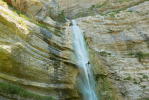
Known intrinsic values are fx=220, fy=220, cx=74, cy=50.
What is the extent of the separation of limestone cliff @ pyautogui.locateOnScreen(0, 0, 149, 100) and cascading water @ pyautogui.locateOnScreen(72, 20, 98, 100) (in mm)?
409

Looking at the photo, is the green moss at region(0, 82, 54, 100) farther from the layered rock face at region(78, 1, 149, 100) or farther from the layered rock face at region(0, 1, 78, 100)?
Result: the layered rock face at region(78, 1, 149, 100)

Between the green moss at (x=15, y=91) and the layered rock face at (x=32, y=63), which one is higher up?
the layered rock face at (x=32, y=63)

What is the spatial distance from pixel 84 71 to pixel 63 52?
153 cm

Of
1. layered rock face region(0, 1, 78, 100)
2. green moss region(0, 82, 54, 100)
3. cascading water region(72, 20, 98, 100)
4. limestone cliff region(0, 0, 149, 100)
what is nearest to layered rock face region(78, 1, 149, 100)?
limestone cliff region(0, 0, 149, 100)

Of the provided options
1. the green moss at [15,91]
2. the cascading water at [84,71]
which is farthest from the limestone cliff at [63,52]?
the cascading water at [84,71]

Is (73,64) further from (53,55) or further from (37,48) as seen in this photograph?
(37,48)

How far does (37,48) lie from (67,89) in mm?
2435

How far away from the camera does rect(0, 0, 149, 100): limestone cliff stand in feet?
30.6

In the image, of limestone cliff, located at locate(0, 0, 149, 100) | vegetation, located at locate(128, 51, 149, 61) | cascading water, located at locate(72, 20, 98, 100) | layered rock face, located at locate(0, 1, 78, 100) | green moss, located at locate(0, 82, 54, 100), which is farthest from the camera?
vegetation, located at locate(128, 51, 149, 61)

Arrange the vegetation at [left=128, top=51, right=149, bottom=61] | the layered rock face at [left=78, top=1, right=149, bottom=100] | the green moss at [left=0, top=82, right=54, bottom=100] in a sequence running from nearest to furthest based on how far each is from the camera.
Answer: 1. the green moss at [left=0, top=82, right=54, bottom=100]
2. the layered rock face at [left=78, top=1, right=149, bottom=100]
3. the vegetation at [left=128, top=51, right=149, bottom=61]

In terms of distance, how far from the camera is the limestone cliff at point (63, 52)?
934cm

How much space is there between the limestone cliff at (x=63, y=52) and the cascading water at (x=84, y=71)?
409 mm

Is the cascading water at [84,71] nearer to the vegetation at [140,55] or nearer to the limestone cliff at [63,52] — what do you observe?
the limestone cliff at [63,52]

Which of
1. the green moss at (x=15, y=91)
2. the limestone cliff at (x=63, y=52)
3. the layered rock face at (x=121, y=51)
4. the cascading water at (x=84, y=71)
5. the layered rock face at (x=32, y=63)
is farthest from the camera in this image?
the layered rock face at (x=121, y=51)
